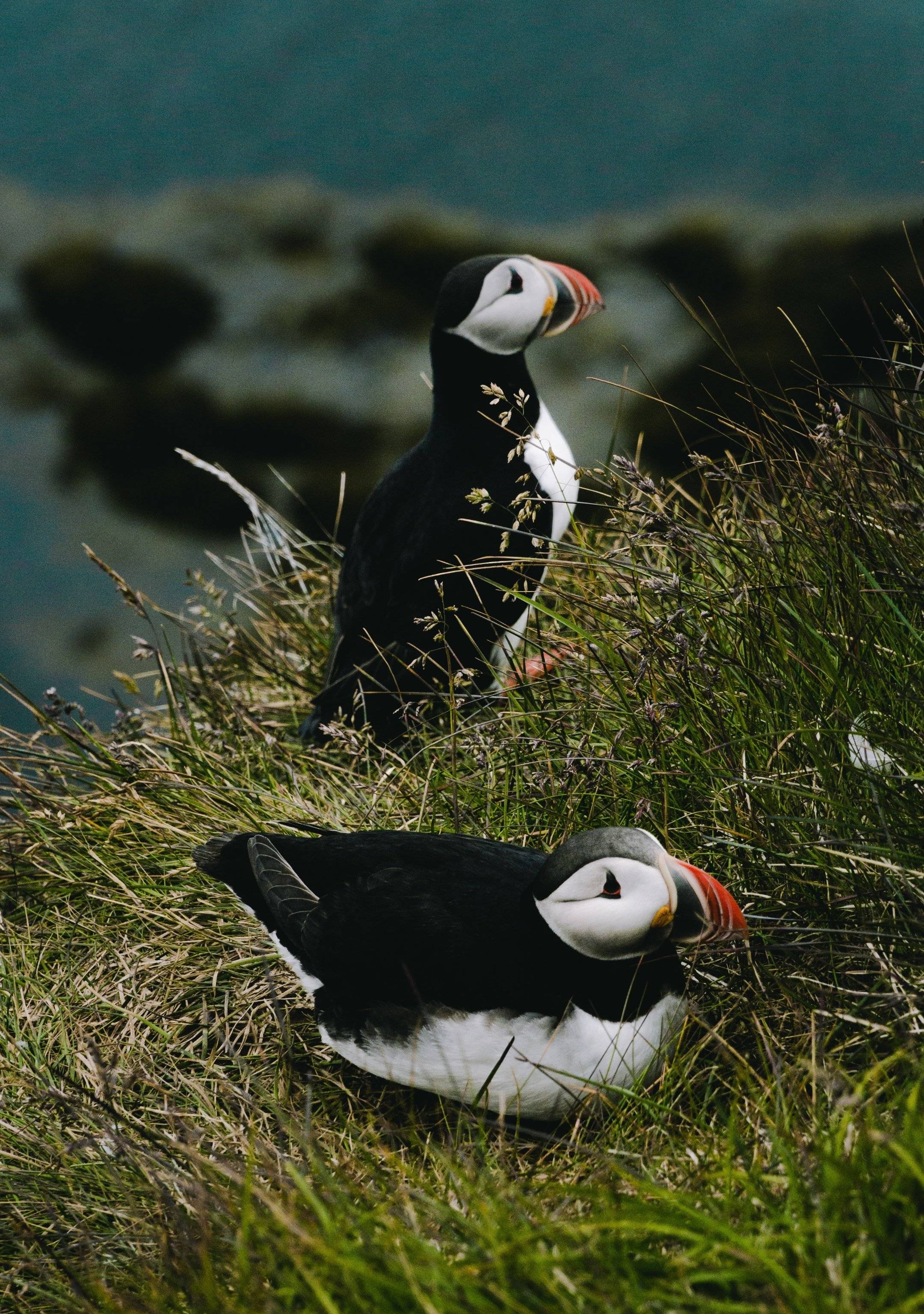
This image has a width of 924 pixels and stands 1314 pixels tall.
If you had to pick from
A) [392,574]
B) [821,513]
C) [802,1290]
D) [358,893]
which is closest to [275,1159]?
[358,893]

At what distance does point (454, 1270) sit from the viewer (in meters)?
1.70

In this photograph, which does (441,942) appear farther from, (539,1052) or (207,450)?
(207,450)

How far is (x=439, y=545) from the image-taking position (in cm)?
410

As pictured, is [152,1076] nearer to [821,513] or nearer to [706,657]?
[706,657]

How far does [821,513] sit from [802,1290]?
196 centimetres

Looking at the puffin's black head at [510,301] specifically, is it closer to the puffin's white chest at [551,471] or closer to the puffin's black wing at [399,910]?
the puffin's white chest at [551,471]

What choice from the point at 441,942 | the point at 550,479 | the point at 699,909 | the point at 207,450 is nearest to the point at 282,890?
the point at 441,942

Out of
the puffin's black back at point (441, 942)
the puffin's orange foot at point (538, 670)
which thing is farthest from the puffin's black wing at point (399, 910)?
the puffin's orange foot at point (538, 670)

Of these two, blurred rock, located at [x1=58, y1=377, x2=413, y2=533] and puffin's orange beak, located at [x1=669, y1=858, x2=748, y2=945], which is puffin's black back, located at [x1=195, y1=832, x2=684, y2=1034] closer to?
puffin's orange beak, located at [x1=669, y1=858, x2=748, y2=945]

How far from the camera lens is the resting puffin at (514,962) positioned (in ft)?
7.73

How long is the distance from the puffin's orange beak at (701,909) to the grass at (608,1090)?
0.20ft

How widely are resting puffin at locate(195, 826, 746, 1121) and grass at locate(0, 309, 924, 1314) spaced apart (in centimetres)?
10

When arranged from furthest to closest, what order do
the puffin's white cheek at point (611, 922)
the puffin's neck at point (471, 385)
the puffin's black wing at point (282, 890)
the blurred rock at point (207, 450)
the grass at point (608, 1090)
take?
the blurred rock at point (207, 450) → the puffin's neck at point (471, 385) → the puffin's black wing at point (282, 890) → the puffin's white cheek at point (611, 922) → the grass at point (608, 1090)

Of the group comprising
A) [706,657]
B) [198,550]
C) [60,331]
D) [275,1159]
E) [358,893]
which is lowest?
[198,550]
